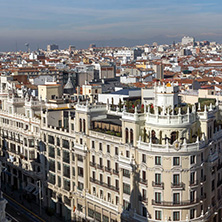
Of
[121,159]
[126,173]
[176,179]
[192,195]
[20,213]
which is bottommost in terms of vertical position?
[20,213]

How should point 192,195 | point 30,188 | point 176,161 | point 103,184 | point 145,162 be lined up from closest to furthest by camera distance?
1. point 176,161
2. point 192,195
3. point 145,162
4. point 103,184
5. point 30,188

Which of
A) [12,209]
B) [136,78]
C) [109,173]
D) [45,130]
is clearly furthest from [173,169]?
[136,78]

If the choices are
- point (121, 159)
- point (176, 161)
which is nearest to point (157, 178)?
point (176, 161)

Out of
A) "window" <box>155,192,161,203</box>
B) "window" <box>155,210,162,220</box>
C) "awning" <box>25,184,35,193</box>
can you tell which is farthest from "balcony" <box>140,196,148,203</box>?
"awning" <box>25,184,35,193</box>

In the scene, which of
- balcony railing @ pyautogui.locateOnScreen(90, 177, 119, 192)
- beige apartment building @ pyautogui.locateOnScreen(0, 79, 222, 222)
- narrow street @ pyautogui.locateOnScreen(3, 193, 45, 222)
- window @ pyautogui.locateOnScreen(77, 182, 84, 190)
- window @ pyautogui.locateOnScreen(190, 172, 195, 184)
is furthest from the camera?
narrow street @ pyautogui.locateOnScreen(3, 193, 45, 222)

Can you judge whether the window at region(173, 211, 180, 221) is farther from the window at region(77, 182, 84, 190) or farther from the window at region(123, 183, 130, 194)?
the window at region(77, 182, 84, 190)

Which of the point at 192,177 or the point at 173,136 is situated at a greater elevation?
the point at 173,136

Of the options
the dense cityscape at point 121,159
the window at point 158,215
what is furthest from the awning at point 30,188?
the window at point 158,215

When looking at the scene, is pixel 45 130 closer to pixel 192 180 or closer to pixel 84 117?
pixel 84 117

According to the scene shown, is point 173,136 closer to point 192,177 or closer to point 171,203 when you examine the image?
point 192,177
